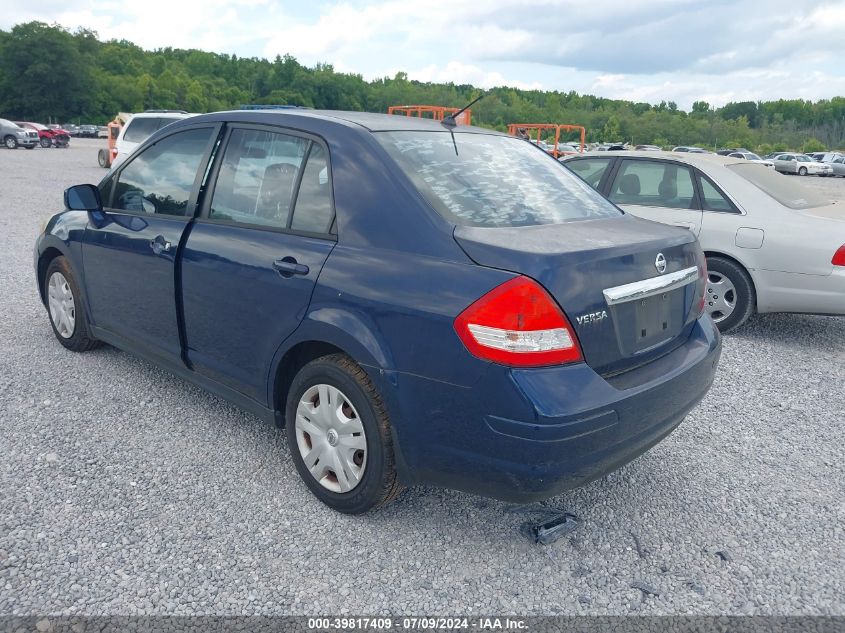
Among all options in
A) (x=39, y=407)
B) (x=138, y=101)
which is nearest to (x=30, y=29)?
(x=138, y=101)

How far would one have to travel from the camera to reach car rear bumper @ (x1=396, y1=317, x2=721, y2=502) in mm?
2418

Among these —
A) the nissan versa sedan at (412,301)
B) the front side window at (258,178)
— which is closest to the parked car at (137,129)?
the nissan versa sedan at (412,301)

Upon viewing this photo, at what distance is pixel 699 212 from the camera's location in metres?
6.23

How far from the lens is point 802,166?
1791 inches

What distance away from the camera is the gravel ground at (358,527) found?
8.46 ft

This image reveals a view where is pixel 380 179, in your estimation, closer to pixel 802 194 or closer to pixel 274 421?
pixel 274 421

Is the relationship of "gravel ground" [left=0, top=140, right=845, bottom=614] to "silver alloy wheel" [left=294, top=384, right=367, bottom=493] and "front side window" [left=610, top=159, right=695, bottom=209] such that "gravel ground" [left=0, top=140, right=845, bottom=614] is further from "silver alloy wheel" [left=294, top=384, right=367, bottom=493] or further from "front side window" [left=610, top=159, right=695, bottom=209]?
"front side window" [left=610, top=159, right=695, bottom=209]

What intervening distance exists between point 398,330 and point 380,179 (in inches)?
26.9

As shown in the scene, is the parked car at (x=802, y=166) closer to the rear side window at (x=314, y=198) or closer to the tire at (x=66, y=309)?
the tire at (x=66, y=309)

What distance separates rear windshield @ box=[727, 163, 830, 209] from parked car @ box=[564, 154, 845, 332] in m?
0.01

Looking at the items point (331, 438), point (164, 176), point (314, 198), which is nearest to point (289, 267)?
point (314, 198)

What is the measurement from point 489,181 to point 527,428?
4.22 ft

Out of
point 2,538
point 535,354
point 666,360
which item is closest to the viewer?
point 535,354

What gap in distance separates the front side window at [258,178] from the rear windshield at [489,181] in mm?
488
